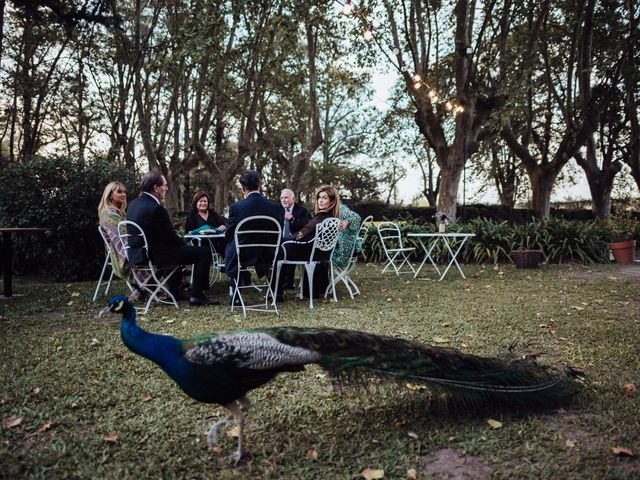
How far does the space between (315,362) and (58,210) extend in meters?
7.42

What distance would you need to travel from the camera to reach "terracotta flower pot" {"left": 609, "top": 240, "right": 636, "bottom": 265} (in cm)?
1052

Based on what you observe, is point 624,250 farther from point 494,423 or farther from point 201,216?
point 494,423

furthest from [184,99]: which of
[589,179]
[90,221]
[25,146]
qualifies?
[589,179]

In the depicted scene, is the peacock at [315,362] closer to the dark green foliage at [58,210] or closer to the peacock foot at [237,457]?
the peacock foot at [237,457]

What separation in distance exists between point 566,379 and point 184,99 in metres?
15.3

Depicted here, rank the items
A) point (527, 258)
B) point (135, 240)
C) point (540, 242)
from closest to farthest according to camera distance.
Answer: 1. point (135, 240)
2. point (527, 258)
3. point (540, 242)

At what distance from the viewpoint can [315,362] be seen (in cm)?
211

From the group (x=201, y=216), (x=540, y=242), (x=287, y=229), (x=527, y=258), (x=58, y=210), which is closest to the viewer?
(x=287, y=229)

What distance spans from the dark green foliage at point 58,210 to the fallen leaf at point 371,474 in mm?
7371

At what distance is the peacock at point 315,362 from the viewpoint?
1995mm

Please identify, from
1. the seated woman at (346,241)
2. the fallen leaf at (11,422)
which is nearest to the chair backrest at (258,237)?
the seated woman at (346,241)

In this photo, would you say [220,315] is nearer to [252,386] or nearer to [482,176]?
[252,386]

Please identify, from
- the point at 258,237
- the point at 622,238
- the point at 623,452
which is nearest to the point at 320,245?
the point at 258,237

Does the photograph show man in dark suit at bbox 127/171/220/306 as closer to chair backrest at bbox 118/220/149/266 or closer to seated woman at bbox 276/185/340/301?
chair backrest at bbox 118/220/149/266
